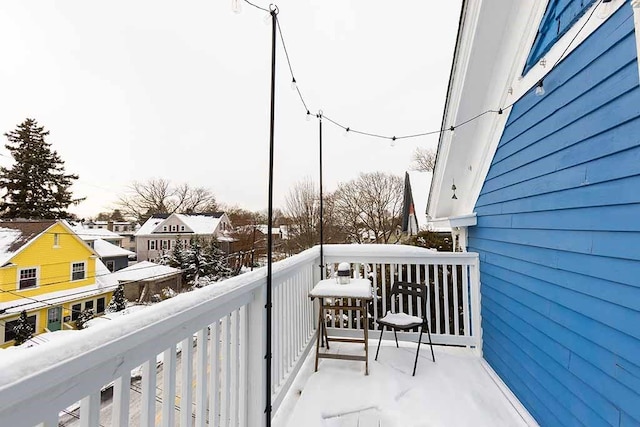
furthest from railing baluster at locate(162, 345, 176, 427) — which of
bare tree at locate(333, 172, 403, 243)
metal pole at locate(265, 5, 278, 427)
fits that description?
bare tree at locate(333, 172, 403, 243)

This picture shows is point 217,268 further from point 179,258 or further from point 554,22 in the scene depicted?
point 554,22

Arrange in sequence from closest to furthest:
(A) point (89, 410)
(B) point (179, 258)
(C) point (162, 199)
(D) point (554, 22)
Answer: (A) point (89, 410), (D) point (554, 22), (B) point (179, 258), (C) point (162, 199)

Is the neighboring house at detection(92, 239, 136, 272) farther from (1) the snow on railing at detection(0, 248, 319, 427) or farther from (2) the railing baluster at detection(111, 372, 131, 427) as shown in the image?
(2) the railing baluster at detection(111, 372, 131, 427)

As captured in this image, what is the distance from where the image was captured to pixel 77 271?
4.39 feet

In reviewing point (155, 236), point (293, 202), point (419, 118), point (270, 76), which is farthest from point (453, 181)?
point (293, 202)

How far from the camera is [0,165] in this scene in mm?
1312

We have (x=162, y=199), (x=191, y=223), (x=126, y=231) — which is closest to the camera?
(x=126, y=231)

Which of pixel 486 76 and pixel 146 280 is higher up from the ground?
pixel 486 76

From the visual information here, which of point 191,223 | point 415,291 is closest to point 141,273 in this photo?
point 191,223

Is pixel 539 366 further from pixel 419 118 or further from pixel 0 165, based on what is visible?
pixel 419 118

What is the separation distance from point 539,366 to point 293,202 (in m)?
10.4

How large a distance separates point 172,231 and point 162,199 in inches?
72.9

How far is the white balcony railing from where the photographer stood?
588 millimetres

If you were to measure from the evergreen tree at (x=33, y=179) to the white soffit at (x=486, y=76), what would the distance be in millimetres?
2839
